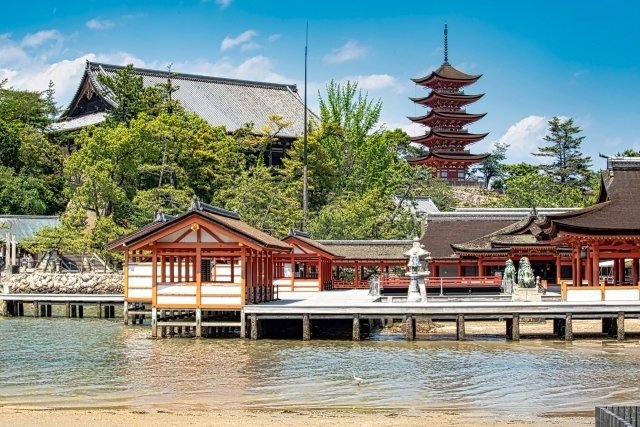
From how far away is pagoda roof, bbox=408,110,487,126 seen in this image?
3140 inches

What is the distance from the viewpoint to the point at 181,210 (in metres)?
54.4

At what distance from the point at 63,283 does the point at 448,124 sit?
143 feet

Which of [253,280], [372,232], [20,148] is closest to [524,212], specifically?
[372,232]

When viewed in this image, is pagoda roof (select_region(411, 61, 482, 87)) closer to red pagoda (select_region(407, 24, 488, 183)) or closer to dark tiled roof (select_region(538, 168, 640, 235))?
red pagoda (select_region(407, 24, 488, 183))

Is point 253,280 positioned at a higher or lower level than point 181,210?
lower

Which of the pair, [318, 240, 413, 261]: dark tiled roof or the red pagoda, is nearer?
[318, 240, 413, 261]: dark tiled roof

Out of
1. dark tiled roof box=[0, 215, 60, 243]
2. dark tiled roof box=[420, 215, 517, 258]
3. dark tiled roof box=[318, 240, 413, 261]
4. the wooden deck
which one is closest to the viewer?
the wooden deck

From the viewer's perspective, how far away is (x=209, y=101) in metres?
72.4

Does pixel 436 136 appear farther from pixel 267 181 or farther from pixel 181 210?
pixel 181 210

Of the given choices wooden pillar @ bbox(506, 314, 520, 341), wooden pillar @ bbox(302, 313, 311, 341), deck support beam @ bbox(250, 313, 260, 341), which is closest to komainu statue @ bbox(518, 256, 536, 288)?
wooden pillar @ bbox(506, 314, 520, 341)

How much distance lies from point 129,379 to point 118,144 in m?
33.4

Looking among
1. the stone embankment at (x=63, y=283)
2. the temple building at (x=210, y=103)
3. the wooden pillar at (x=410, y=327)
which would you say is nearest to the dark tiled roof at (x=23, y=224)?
the temple building at (x=210, y=103)

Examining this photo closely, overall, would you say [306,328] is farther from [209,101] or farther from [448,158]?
[448,158]

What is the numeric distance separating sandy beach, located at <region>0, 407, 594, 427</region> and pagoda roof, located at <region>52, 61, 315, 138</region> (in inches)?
1957
